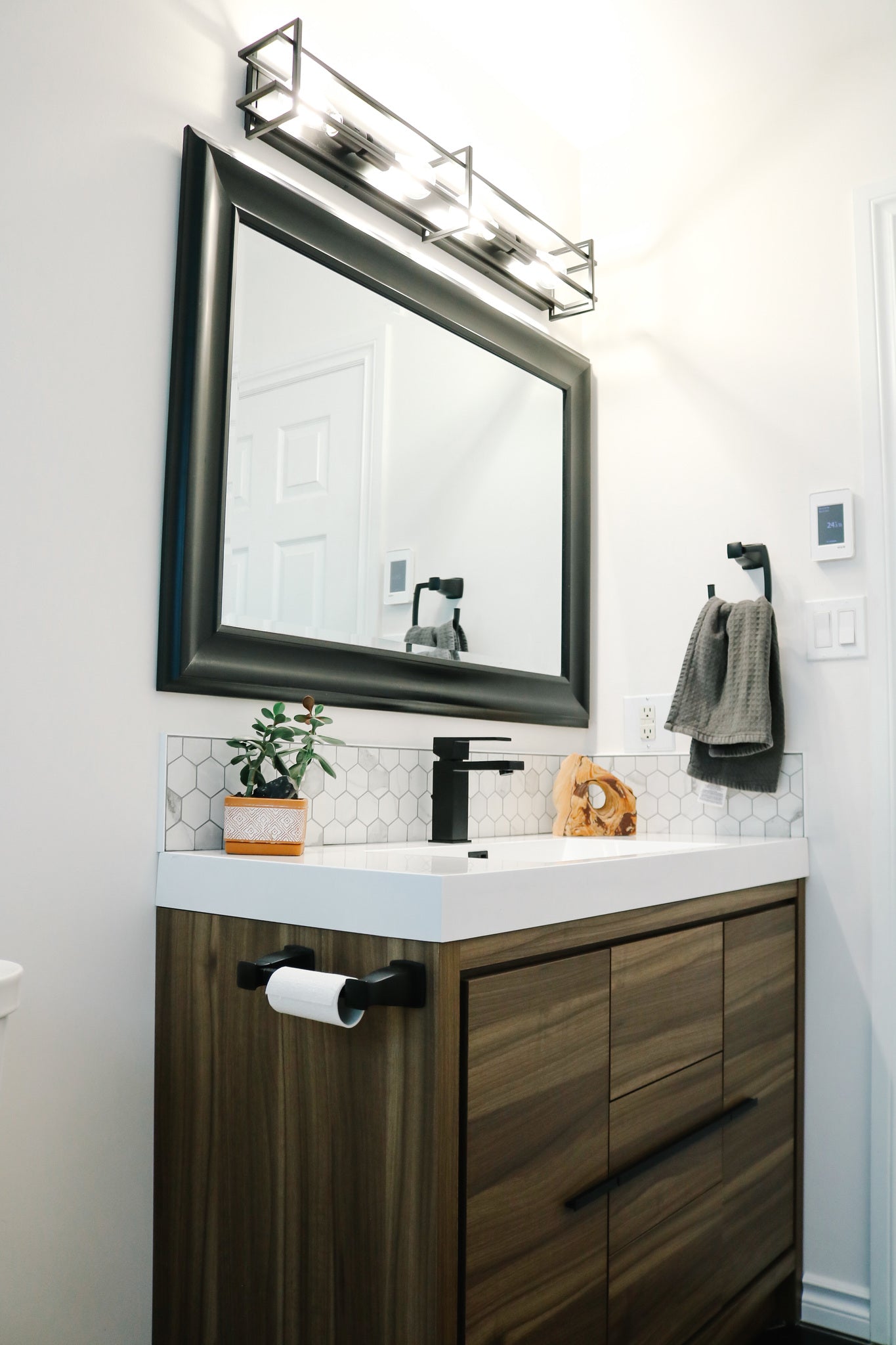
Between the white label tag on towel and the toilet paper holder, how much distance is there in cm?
118

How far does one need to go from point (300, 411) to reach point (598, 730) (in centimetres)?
107

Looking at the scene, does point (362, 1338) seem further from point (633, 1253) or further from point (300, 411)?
point (300, 411)

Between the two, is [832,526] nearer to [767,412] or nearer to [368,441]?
[767,412]

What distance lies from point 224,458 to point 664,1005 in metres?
1.06

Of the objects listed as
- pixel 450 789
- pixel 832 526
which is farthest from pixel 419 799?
pixel 832 526

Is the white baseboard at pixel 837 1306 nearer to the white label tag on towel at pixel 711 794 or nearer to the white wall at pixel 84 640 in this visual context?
the white label tag on towel at pixel 711 794

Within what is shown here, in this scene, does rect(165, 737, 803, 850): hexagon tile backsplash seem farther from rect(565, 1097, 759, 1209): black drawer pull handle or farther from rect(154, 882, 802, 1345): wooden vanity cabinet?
rect(565, 1097, 759, 1209): black drawer pull handle

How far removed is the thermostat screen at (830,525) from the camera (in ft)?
6.66

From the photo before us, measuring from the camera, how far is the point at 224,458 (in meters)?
1.55

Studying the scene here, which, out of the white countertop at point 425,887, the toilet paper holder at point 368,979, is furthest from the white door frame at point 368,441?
the toilet paper holder at point 368,979

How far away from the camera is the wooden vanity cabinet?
112 cm

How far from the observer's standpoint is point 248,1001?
1.30 m

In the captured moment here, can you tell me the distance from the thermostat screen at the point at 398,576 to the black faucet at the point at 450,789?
11.2 inches

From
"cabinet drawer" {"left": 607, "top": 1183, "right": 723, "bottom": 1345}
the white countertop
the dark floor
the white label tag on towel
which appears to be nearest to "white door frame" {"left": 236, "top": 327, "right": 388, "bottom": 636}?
the white countertop
